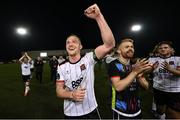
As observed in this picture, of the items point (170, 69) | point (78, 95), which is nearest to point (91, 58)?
point (78, 95)

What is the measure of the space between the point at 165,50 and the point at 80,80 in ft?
9.90

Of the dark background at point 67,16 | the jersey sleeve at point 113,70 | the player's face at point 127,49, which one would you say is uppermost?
the dark background at point 67,16

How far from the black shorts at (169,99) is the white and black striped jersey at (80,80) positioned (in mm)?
2844

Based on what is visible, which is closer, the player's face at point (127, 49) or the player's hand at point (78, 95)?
the player's hand at point (78, 95)

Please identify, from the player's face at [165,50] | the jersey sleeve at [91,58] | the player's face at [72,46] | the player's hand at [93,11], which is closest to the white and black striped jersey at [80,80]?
the jersey sleeve at [91,58]

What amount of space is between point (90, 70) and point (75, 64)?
24 centimetres

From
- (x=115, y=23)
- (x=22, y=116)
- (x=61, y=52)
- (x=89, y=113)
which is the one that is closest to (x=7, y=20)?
(x=115, y=23)

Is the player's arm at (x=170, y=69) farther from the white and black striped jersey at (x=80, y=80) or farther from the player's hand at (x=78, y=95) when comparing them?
the player's hand at (x=78, y=95)

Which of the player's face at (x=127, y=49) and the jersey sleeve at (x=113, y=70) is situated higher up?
the player's face at (x=127, y=49)

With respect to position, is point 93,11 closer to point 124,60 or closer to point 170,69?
point 124,60

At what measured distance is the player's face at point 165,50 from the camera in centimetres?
545

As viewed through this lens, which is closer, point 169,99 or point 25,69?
point 169,99

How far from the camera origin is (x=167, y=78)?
5.73 meters

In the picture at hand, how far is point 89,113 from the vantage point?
330cm
